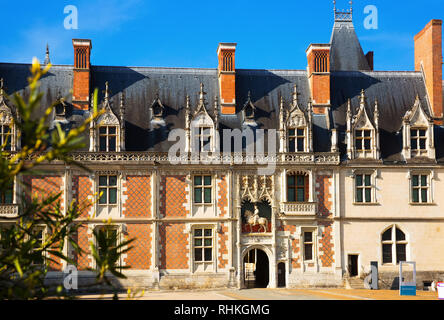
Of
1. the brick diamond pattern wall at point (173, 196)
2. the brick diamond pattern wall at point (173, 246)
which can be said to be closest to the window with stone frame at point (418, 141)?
the brick diamond pattern wall at point (173, 196)

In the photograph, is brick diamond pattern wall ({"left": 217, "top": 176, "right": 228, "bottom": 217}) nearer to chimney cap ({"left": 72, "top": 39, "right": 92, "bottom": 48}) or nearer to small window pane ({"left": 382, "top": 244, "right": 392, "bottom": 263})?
Answer: small window pane ({"left": 382, "top": 244, "right": 392, "bottom": 263})

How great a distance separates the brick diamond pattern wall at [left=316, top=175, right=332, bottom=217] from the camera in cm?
2872

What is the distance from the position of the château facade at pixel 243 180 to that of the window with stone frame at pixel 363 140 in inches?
3.2

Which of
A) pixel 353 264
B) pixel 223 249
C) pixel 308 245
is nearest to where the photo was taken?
pixel 223 249

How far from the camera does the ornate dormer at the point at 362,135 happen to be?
29094 mm

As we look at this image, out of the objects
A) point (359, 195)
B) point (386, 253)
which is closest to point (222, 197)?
point (359, 195)

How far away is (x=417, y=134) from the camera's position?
2950 centimetres

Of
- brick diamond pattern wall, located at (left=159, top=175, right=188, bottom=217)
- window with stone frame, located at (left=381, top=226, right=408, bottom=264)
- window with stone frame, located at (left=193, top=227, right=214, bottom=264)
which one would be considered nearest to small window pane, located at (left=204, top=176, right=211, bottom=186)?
brick diamond pattern wall, located at (left=159, top=175, right=188, bottom=217)

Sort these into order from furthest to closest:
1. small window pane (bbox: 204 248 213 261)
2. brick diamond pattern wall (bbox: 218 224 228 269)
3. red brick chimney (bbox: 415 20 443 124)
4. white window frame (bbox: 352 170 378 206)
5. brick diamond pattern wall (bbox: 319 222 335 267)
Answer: red brick chimney (bbox: 415 20 443 124) < white window frame (bbox: 352 170 378 206) < brick diamond pattern wall (bbox: 319 222 335 267) < small window pane (bbox: 204 248 213 261) < brick diamond pattern wall (bbox: 218 224 228 269)

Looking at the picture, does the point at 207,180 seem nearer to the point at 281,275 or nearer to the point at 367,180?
the point at 281,275

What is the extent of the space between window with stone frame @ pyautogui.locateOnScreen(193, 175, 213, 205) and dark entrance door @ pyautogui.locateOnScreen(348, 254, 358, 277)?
23.5ft

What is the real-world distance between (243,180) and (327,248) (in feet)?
16.8

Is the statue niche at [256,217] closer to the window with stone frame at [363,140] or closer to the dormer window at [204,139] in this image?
the dormer window at [204,139]
